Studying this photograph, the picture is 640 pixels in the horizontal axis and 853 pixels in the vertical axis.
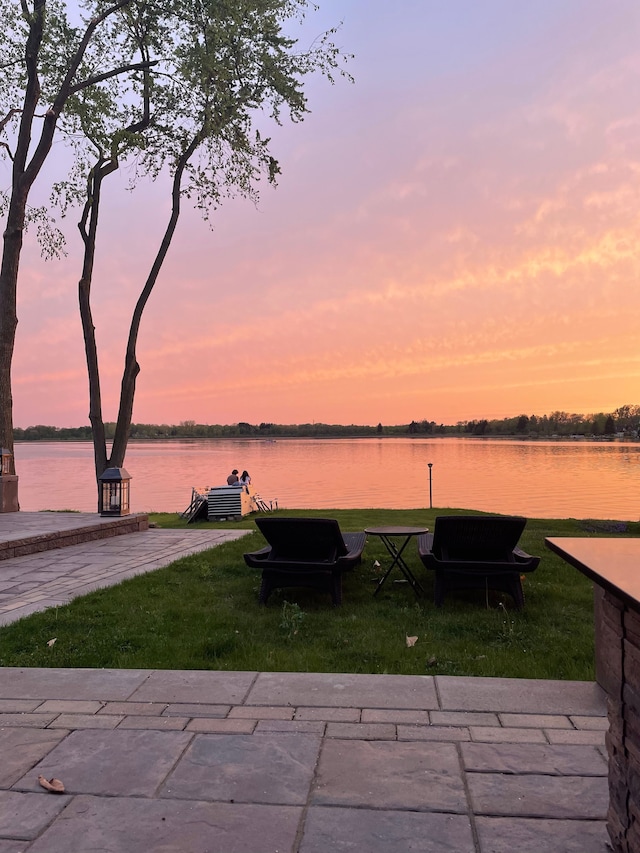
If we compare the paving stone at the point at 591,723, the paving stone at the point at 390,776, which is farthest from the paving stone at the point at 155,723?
the paving stone at the point at 591,723

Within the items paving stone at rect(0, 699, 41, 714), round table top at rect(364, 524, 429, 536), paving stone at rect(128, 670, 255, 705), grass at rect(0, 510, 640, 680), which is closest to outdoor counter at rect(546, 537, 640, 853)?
grass at rect(0, 510, 640, 680)

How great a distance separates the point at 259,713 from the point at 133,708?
2.34 feet

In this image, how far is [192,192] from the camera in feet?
59.5

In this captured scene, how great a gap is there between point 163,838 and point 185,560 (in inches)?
241

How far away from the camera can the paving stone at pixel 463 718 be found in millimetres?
3049

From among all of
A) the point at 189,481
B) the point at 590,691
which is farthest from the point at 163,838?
the point at 189,481

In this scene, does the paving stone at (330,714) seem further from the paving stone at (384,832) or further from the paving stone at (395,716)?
Answer: the paving stone at (384,832)

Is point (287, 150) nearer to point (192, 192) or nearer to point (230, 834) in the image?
point (192, 192)

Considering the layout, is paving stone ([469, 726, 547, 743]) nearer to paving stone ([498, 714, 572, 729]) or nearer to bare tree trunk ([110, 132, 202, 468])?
paving stone ([498, 714, 572, 729])

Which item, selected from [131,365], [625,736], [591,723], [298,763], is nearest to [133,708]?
[298,763]

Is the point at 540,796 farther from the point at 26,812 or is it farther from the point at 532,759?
the point at 26,812

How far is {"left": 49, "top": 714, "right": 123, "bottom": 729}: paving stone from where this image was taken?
121 inches

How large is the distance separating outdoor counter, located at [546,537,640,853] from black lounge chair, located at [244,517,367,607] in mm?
3537

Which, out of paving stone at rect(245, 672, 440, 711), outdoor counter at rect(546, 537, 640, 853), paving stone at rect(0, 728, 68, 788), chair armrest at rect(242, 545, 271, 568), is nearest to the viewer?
outdoor counter at rect(546, 537, 640, 853)
